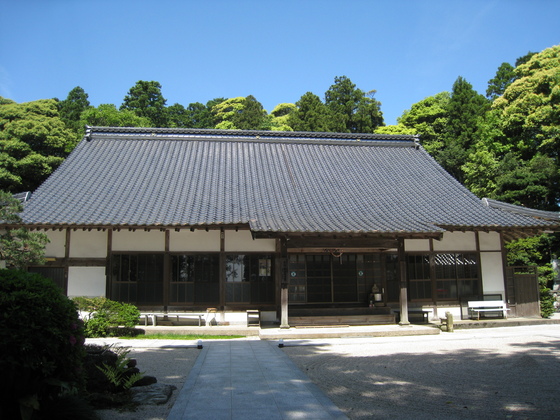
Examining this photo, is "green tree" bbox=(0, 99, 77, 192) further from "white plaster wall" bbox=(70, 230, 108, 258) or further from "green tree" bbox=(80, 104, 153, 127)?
"white plaster wall" bbox=(70, 230, 108, 258)

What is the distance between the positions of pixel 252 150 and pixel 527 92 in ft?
72.4

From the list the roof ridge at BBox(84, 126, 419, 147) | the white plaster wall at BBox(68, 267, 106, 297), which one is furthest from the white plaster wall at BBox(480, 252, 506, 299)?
the white plaster wall at BBox(68, 267, 106, 297)

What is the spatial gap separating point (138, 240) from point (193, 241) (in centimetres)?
179

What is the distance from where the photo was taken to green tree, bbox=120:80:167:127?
4791 centimetres

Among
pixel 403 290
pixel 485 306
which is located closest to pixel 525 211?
pixel 485 306

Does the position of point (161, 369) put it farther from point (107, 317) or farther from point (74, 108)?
point (74, 108)

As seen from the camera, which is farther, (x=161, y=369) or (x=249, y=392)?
(x=161, y=369)

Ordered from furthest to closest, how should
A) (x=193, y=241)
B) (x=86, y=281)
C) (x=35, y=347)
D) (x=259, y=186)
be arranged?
(x=259, y=186) < (x=193, y=241) < (x=86, y=281) < (x=35, y=347)

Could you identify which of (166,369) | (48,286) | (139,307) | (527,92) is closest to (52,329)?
(48,286)

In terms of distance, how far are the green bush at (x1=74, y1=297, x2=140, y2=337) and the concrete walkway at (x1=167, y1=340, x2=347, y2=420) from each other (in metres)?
4.08

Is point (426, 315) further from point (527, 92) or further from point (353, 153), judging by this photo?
point (527, 92)

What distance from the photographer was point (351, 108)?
41.8 metres

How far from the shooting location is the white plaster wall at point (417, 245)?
15.1m

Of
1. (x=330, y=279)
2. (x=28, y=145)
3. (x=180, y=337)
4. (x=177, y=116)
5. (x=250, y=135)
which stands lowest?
(x=180, y=337)
